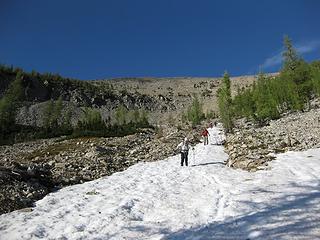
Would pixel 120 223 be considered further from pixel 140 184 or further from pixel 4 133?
pixel 4 133

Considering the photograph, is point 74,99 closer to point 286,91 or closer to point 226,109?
point 286,91

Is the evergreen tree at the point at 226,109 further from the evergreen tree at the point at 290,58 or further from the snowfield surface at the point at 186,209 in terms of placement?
the snowfield surface at the point at 186,209

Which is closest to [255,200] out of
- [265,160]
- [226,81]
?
[265,160]

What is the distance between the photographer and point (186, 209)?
14.1 m

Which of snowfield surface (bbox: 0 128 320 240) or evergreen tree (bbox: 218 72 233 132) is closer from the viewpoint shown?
snowfield surface (bbox: 0 128 320 240)

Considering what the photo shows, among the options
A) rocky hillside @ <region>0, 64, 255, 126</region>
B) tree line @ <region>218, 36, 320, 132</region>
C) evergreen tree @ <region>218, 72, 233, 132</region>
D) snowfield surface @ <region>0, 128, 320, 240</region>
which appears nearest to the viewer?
snowfield surface @ <region>0, 128, 320, 240</region>

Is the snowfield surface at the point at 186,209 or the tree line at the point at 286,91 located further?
the tree line at the point at 286,91

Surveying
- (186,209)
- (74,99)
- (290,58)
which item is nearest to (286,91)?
(290,58)

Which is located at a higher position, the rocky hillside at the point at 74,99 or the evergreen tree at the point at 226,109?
the rocky hillside at the point at 74,99

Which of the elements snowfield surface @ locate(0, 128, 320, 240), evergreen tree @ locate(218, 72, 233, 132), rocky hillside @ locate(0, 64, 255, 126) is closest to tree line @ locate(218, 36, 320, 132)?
evergreen tree @ locate(218, 72, 233, 132)

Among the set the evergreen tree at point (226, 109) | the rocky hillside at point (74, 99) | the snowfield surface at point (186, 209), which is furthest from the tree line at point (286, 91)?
the rocky hillside at point (74, 99)

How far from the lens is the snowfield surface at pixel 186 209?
11453mm

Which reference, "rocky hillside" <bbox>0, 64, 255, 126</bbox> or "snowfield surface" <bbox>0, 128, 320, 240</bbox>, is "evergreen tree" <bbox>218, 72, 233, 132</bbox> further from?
"rocky hillside" <bbox>0, 64, 255, 126</bbox>

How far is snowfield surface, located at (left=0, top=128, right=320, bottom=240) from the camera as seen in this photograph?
11453 millimetres
